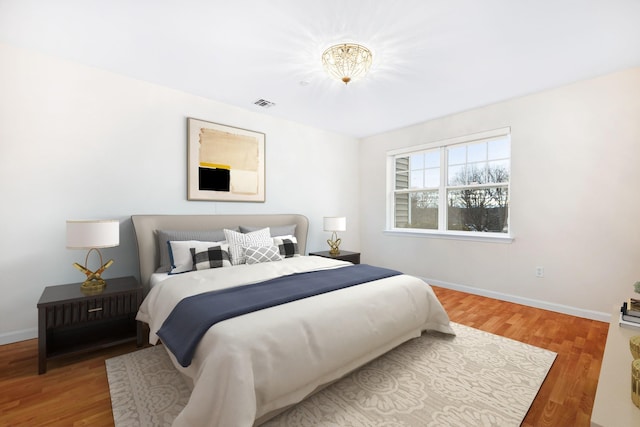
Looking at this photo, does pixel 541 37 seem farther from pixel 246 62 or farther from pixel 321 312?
pixel 321 312

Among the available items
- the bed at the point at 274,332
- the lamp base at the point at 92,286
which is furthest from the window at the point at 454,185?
the lamp base at the point at 92,286

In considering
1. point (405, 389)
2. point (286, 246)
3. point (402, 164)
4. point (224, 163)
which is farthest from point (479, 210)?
point (224, 163)

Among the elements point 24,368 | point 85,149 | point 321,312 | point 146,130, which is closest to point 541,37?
point 321,312

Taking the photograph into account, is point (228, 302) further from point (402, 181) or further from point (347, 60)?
point (402, 181)

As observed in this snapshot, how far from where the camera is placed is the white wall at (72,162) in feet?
8.21

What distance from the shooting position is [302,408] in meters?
1.71

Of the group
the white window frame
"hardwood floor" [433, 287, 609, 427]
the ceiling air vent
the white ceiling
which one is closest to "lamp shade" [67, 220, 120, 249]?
the white ceiling

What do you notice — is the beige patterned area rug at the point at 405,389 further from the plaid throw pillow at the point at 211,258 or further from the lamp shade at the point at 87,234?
the lamp shade at the point at 87,234

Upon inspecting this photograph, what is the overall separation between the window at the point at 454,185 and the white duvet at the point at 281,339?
6.87 feet

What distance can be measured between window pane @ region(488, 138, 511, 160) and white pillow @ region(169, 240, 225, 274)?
3867mm

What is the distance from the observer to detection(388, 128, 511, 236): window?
391 cm

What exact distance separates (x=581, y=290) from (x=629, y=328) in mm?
1494

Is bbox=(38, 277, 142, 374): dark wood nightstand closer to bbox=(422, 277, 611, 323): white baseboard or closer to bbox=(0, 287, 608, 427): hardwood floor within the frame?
bbox=(0, 287, 608, 427): hardwood floor

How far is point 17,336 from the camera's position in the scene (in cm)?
254
